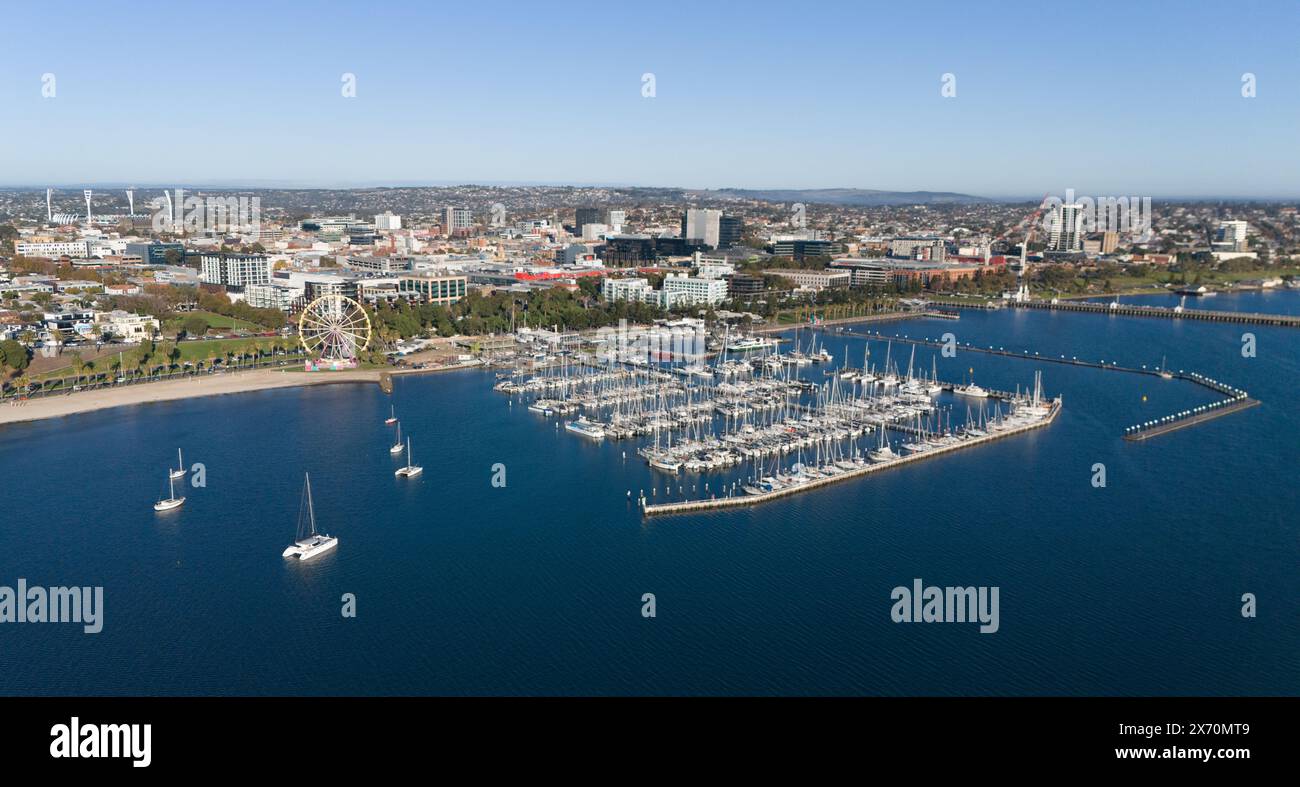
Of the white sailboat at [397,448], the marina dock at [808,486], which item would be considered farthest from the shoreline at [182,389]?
the marina dock at [808,486]

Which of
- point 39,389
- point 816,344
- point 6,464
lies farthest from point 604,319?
point 6,464

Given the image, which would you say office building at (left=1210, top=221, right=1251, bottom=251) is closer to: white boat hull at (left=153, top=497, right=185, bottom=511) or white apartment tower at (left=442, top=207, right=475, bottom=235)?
white apartment tower at (left=442, top=207, right=475, bottom=235)

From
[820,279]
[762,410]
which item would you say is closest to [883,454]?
[762,410]

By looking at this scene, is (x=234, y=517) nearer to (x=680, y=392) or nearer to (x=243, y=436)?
(x=243, y=436)

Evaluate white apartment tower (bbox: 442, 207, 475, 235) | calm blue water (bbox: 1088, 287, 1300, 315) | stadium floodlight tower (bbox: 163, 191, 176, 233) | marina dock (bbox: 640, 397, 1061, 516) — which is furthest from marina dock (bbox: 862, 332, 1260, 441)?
stadium floodlight tower (bbox: 163, 191, 176, 233)

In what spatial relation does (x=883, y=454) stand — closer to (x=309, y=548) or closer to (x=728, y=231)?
(x=309, y=548)

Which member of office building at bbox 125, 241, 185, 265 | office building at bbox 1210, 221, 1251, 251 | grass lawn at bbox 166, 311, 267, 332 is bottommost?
grass lawn at bbox 166, 311, 267, 332
